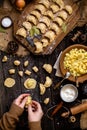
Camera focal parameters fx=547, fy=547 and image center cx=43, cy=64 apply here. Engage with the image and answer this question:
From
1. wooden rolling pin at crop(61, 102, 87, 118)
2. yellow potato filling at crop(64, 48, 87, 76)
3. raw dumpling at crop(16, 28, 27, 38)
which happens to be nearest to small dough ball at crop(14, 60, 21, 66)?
raw dumpling at crop(16, 28, 27, 38)

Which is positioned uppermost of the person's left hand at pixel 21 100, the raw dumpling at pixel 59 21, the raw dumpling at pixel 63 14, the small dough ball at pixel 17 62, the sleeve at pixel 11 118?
the raw dumpling at pixel 63 14

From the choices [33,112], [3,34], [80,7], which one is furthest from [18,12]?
[33,112]

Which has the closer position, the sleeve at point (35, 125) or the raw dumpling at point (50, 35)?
the sleeve at point (35, 125)

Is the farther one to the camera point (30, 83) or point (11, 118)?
point (30, 83)

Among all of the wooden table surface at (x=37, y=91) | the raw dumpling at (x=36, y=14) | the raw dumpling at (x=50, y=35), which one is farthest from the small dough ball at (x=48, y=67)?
the raw dumpling at (x=36, y=14)

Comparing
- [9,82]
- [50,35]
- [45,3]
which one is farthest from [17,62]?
[45,3]

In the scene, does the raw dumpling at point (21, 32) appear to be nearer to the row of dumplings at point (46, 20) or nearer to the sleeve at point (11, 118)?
the row of dumplings at point (46, 20)

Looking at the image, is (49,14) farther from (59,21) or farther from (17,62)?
(17,62)

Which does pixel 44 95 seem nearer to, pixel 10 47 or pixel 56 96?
pixel 56 96

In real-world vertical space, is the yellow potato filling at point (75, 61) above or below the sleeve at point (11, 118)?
above
